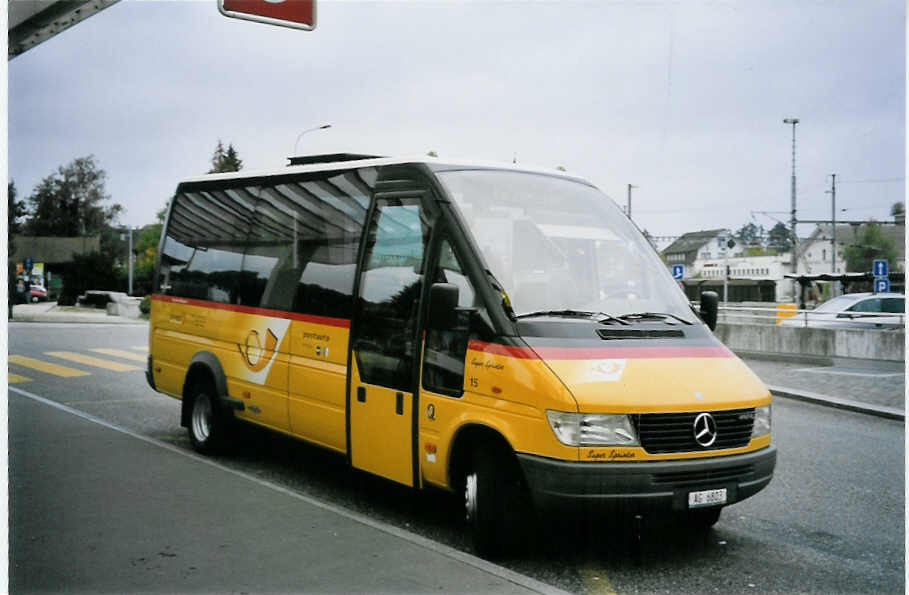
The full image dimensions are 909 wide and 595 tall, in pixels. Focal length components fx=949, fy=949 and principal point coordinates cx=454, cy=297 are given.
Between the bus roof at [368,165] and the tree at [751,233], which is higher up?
the bus roof at [368,165]

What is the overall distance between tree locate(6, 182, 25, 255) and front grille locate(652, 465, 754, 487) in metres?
3.66

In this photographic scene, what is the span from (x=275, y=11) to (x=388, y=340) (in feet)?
7.24

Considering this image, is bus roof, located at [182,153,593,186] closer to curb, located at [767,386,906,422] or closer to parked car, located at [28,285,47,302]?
parked car, located at [28,285,47,302]

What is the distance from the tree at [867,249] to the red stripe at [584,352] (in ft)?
6.13

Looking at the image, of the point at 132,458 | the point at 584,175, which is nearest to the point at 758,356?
the point at 584,175

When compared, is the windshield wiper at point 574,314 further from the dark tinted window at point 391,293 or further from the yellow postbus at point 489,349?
the dark tinted window at point 391,293

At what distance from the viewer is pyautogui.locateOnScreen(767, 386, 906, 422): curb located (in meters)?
12.1

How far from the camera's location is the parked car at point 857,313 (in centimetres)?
875

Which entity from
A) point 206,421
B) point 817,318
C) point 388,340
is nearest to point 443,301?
point 388,340

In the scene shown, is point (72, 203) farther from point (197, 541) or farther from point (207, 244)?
point (207, 244)

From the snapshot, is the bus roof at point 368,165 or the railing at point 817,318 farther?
the railing at point 817,318

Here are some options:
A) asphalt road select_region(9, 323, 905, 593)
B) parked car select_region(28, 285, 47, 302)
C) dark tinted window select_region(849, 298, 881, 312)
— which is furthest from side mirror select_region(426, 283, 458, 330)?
dark tinted window select_region(849, 298, 881, 312)

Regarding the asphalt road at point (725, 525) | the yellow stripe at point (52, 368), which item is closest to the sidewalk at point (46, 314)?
the asphalt road at point (725, 525)

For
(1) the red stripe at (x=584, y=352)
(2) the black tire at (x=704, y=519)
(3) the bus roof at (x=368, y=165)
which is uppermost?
(3) the bus roof at (x=368, y=165)
